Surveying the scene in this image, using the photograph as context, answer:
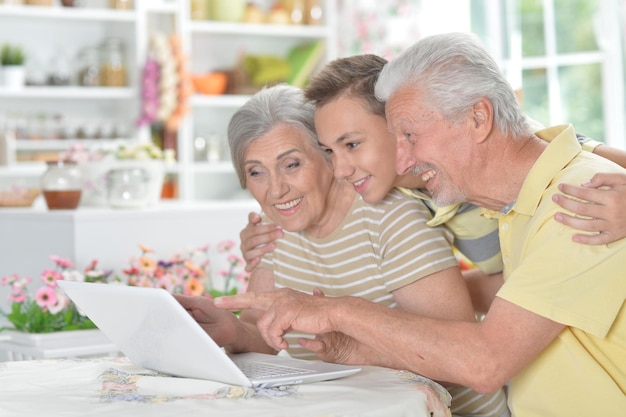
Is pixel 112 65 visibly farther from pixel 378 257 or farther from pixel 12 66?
pixel 378 257

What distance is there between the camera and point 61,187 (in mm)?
3463

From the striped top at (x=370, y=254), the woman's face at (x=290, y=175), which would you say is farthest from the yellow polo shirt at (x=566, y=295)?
the woman's face at (x=290, y=175)

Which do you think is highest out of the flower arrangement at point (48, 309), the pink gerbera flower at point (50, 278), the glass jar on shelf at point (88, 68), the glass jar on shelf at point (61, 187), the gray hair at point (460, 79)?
the glass jar on shelf at point (88, 68)

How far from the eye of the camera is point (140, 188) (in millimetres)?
3520

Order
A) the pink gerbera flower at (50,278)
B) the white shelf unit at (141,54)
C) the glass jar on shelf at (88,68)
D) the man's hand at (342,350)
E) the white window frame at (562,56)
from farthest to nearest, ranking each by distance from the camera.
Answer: the glass jar on shelf at (88,68) → the white shelf unit at (141,54) → the white window frame at (562,56) → the pink gerbera flower at (50,278) → the man's hand at (342,350)

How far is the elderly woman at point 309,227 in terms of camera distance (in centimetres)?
199

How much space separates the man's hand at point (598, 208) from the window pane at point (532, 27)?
165 inches

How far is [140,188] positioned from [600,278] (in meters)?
2.23

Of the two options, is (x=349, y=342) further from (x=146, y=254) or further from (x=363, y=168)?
(x=146, y=254)

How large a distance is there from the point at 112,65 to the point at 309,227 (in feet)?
12.9

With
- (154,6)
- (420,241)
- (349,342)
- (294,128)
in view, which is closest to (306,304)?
(349,342)

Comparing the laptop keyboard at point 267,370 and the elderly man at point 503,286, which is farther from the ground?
the elderly man at point 503,286

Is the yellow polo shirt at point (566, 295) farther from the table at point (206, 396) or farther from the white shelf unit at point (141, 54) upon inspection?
the white shelf unit at point (141, 54)

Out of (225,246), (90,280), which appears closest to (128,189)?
(225,246)
